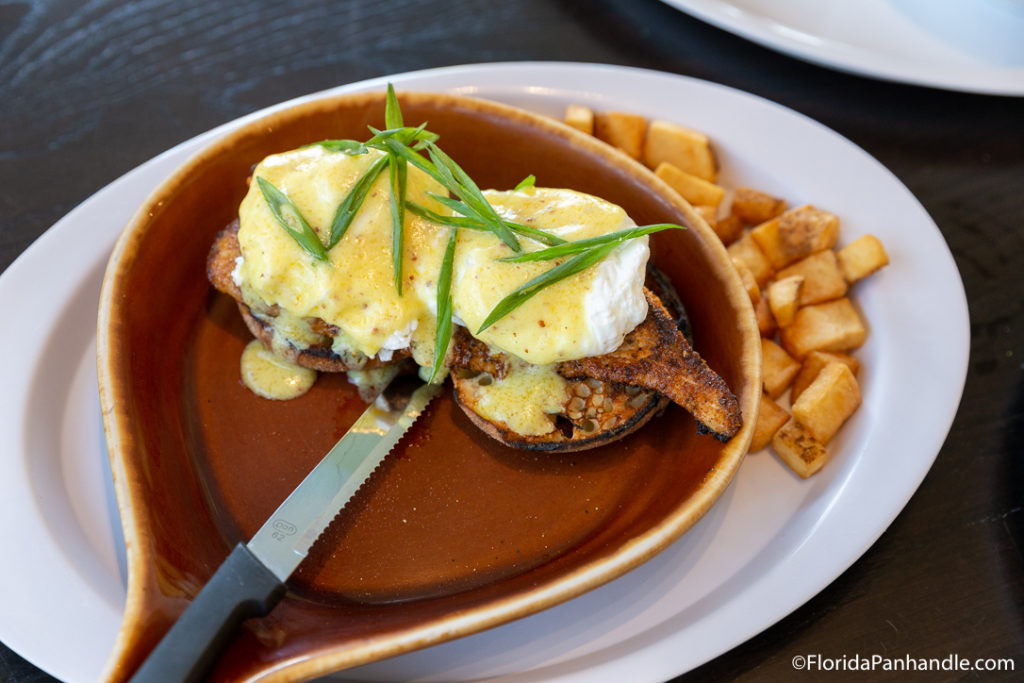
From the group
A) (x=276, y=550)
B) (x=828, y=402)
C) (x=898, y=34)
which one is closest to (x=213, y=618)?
(x=276, y=550)

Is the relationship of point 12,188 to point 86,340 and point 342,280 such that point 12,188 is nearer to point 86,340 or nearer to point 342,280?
point 86,340

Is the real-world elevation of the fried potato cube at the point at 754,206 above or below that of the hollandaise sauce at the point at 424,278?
below

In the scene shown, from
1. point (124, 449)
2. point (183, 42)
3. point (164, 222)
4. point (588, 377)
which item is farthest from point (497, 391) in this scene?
point (183, 42)

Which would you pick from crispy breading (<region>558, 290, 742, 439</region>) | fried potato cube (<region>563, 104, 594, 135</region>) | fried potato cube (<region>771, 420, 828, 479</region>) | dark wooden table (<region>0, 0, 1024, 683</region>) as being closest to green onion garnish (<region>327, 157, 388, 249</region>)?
crispy breading (<region>558, 290, 742, 439</region>)

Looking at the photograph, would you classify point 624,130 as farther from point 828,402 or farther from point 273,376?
point 273,376

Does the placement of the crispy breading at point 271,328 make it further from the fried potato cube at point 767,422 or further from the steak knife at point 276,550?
the fried potato cube at point 767,422

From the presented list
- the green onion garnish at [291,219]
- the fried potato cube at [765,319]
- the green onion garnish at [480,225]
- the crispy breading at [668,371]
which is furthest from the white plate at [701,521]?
the green onion garnish at [480,225]
